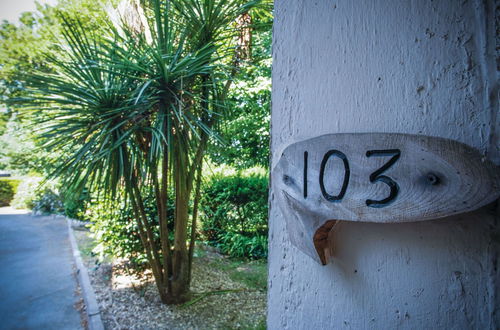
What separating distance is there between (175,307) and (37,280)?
278 centimetres

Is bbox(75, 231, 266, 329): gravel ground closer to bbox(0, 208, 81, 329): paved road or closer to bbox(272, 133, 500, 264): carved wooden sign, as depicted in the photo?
bbox(0, 208, 81, 329): paved road

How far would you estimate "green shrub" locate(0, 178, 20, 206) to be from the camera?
13.6 metres

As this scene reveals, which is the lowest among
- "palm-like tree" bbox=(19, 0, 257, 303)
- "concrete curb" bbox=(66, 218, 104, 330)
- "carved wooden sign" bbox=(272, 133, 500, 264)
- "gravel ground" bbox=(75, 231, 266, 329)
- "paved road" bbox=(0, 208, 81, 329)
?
"paved road" bbox=(0, 208, 81, 329)

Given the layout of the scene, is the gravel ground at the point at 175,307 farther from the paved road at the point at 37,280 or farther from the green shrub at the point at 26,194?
the green shrub at the point at 26,194

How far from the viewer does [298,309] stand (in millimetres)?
991

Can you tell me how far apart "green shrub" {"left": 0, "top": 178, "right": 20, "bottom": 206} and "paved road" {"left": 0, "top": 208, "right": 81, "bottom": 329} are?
6.79 metres

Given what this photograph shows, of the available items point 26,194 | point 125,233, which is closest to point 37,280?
point 125,233

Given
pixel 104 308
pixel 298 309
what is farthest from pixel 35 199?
pixel 298 309

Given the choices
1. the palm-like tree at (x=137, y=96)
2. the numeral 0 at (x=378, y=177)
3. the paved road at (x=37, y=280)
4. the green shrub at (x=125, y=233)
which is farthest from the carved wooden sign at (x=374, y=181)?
the paved road at (x=37, y=280)

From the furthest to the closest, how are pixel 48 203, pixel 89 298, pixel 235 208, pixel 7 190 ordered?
pixel 7 190
pixel 48 203
pixel 235 208
pixel 89 298

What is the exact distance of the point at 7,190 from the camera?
13703 mm

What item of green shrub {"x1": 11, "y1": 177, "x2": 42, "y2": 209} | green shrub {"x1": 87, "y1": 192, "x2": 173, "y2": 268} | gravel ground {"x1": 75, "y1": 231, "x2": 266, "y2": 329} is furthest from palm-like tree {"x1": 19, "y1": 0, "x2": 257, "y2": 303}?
green shrub {"x1": 11, "y1": 177, "x2": 42, "y2": 209}

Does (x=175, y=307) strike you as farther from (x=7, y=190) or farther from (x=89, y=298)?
A: (x=7, y=190)

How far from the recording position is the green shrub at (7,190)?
44.6 feet
